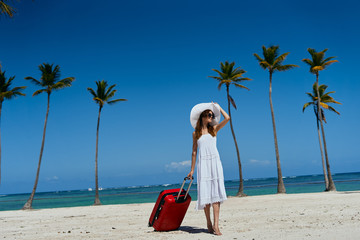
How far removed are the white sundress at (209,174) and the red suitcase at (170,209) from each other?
0.41 metres

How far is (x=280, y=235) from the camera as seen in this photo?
15.1 ft

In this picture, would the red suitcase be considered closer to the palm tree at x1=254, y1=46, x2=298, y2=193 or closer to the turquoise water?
the palm tree at x1=254, y1=46, x2=298, y2=193

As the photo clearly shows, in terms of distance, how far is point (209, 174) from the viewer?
17.2 ft

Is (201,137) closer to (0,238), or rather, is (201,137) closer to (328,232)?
(328,232)

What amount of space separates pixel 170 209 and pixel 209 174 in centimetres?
103

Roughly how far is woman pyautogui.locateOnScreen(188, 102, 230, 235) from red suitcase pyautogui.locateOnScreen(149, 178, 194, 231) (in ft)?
1.30

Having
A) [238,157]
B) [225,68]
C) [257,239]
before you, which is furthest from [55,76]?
[257,239]

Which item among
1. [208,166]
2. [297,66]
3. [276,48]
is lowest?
[208,166]

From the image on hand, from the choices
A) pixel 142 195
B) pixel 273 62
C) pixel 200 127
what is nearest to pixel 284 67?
pixel 273 62

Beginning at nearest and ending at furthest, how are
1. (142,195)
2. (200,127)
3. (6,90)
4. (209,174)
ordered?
(209,174) < (200,127) < (6,90) < (142,195)

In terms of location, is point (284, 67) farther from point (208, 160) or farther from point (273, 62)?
point (208, 160)

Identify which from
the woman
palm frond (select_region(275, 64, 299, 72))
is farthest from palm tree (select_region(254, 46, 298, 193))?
the woman

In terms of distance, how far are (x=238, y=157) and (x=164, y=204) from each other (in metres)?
18.0

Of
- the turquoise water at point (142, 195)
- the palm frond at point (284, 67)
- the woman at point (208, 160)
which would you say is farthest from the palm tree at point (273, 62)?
the woman at point (208, 160)
